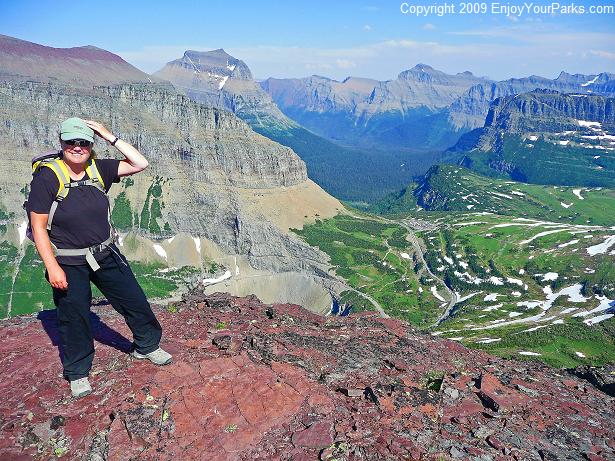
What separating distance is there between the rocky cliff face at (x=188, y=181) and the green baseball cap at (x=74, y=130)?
135794mm

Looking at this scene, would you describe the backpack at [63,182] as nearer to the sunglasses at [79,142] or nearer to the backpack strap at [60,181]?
the backpack strap at [60,181]

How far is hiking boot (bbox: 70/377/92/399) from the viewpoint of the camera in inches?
419

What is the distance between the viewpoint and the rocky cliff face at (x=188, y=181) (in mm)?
159375

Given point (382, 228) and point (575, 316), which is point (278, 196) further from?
point (575, 316)

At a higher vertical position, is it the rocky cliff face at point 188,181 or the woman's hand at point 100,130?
the woman's hand at point 100,130

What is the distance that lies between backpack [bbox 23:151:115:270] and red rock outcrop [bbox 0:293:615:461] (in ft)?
11.0

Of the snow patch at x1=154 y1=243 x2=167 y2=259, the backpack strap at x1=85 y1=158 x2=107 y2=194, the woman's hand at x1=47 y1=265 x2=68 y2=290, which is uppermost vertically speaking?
the backpack strap at x1=85 y1=158 x2=107 y2=194

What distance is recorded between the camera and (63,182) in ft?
31.6

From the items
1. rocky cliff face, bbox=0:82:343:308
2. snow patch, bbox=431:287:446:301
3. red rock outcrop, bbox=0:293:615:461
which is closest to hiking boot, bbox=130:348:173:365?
red rock outcrop, bbox=0:293:615:461

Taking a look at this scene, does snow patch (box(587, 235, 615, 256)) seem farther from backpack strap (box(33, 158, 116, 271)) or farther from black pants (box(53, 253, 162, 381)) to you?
backpack strap (box(33, 158, 116, 271))

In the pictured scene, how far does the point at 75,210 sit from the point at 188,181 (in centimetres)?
17093

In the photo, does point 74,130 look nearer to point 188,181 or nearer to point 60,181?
point 60,181

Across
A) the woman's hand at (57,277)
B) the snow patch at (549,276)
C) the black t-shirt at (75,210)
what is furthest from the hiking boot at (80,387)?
the snow patch at (549,276)

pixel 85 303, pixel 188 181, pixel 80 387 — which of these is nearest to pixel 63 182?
pixel 85 303
